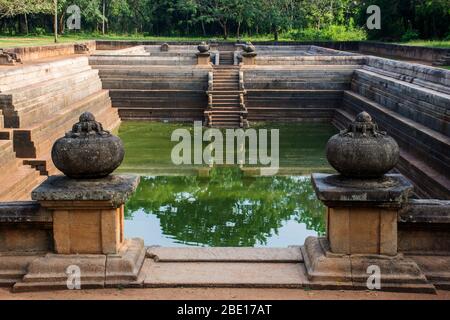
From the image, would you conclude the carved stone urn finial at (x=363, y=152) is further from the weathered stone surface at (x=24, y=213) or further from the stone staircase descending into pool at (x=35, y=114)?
the stone staircase descending into pool at (x=35, y=114)

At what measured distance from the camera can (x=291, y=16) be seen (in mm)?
46500

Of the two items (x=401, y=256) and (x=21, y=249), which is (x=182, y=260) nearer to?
(x=21, y=249)

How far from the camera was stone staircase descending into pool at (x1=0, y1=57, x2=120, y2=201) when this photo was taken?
34.7ft

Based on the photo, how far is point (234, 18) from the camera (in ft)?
150

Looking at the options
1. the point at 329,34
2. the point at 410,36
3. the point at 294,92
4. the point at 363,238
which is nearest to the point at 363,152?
the point at 363,238

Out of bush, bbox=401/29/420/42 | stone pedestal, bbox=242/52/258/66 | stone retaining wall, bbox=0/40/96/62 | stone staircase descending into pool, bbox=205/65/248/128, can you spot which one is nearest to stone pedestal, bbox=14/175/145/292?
stone staircase descending into pool, bbox=205/65/248/128

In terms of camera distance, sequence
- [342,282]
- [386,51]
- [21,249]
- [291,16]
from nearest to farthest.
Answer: [342,282], [21,249], [386,51], [291,16]

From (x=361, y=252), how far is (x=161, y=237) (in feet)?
13.5

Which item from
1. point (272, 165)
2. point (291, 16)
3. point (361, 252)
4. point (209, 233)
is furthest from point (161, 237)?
point (291, 16)

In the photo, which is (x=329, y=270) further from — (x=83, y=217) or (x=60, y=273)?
(x=60, y=273)

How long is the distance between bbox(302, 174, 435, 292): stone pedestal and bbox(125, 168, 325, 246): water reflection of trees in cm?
344

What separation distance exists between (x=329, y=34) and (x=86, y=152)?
41.7 m

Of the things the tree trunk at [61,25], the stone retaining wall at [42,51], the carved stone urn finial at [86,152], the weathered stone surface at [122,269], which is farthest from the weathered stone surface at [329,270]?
the tree trunk at [61,25]

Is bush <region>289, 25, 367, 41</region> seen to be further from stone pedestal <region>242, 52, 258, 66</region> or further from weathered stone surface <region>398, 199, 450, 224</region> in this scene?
weathered stone surface <region>398, 199, 450, 224</region>
